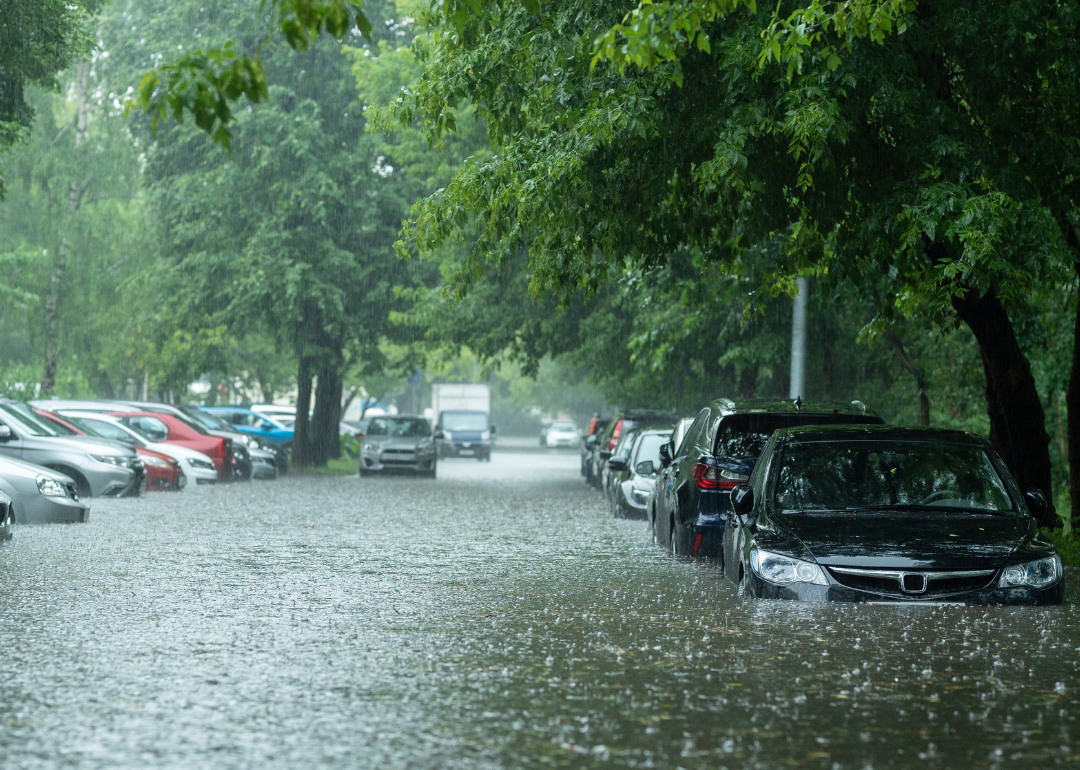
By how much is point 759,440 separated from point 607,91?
3.28m

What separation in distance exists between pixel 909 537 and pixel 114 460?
16320mm

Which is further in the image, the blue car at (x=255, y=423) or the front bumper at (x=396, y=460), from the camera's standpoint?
the blue car at (x=255, y=423)

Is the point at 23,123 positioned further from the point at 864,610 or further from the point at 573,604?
the point at 864,610

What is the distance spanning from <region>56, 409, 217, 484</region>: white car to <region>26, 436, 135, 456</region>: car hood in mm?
3569

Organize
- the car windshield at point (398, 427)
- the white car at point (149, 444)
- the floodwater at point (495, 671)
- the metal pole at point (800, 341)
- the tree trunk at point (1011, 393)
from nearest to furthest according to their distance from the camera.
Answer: the floodwater at point (495, 671), the tree trunk at point (1011, 393), the metal pole at point (800, 341), the white car at point (149, 444), the car windshield at point (398, 427)

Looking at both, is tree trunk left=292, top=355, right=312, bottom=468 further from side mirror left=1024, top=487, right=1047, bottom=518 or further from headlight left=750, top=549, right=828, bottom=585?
headlight left=750, top=549, right=828, bottom=585

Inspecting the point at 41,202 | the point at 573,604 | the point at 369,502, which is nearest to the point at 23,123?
the point at 369,502

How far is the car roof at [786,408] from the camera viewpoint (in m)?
13.3

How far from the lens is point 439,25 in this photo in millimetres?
14883

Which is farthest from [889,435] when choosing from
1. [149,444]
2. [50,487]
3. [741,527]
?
[149,444]

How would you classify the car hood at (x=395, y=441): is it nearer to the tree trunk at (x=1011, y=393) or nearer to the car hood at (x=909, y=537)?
the tree trunk at (x=1011, y=393)

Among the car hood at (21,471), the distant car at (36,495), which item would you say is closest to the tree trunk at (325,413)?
the car hood at (21,471)

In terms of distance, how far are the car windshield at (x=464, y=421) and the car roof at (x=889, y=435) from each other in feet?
167

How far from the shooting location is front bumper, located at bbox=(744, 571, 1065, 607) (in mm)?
8688
